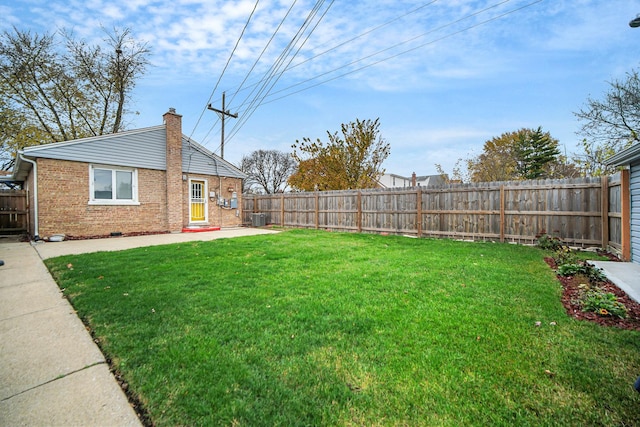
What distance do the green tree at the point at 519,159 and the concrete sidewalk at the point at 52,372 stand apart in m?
28.8

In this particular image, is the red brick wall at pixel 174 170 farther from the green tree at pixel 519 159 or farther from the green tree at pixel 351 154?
the green tree at pixel 519 159

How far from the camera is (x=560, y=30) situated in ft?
27.4

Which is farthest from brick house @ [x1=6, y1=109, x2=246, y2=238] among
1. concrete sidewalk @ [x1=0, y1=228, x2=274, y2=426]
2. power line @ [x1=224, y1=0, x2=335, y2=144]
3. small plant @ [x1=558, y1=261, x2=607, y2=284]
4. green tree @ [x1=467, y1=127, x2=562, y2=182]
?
green tree @ [x1=467, y1=127, x2=562, y2=182]

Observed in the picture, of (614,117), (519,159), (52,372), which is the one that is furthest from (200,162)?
(519,159)

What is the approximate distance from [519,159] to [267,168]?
28831 mm

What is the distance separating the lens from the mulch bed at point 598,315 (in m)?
2.83

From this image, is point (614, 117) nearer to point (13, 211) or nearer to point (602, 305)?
point (602, 305)

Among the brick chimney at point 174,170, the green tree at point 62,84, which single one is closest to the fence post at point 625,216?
the brick chimney at point 174,170

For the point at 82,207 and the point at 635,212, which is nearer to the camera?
→ the point at 635,212

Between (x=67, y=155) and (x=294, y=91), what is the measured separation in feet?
31.3

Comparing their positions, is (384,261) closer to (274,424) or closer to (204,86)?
(274,424)

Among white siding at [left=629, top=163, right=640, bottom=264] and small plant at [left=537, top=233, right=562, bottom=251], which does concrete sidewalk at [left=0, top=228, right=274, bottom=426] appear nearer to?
white siding at [left=629, top=163, right=640, bottom=264]

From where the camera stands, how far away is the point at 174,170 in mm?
12375

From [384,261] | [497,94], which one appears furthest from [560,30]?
[384,261]
